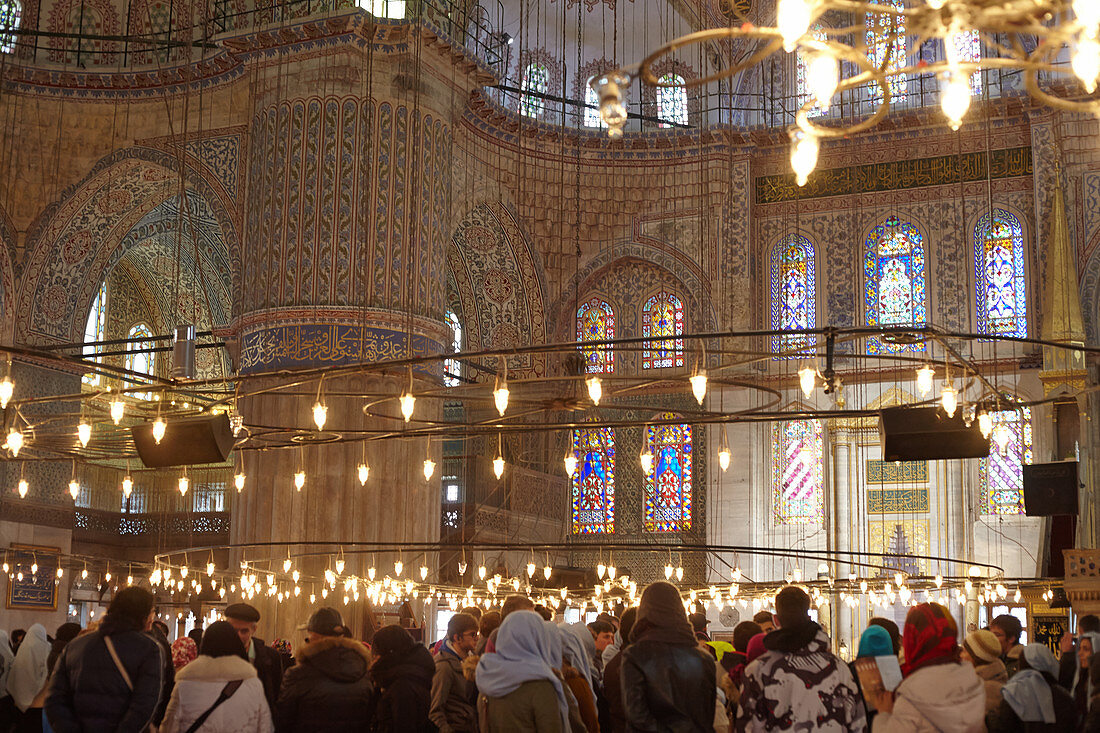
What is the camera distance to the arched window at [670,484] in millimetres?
16109

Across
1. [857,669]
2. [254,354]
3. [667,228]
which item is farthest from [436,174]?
[857,669]

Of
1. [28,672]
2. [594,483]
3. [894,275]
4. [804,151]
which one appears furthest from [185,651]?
[894,275]

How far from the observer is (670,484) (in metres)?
16.2

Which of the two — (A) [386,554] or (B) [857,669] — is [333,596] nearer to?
(A) [386,554]

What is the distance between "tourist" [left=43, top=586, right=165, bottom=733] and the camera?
4461 mm

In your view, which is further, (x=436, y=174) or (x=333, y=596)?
(x=436, y=174)

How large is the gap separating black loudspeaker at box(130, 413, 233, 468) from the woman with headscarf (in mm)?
5344

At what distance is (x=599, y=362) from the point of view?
16.8 meters

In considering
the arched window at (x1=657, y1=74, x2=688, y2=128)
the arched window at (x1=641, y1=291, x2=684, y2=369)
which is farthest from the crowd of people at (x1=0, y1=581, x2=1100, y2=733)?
the arched window at (x1=657, y1=74, x2=688, y2=128)

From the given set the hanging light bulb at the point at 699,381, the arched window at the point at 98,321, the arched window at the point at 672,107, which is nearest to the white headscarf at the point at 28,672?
the hanging light bulb at the point at 699,381

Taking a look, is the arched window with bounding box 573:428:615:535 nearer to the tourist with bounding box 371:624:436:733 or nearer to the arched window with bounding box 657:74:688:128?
the arched window with bounding box 657:74:688:128

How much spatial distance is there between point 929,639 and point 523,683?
1221 mm

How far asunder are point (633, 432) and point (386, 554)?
469 cm

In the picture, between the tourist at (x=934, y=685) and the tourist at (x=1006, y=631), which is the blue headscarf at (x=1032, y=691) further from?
the tourist at (x=934, y=685)
